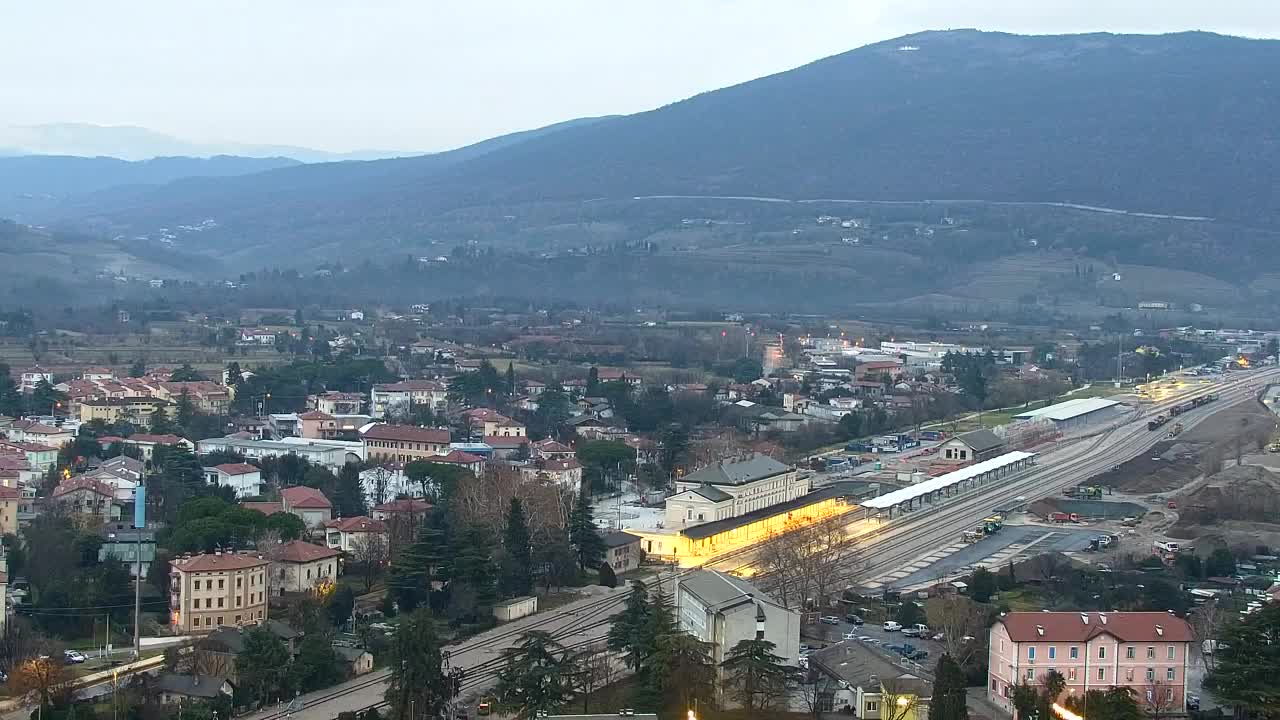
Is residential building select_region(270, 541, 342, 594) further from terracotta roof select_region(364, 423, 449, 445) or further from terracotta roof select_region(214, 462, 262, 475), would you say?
terracotta roof select_region(364, 423, 449, 445)

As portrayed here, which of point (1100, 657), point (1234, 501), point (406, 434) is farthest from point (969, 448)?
point (1100, 657)

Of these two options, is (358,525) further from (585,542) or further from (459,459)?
(459,459)

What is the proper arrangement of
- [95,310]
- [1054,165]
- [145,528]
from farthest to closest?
[1054,165], [95,310], [145,528]

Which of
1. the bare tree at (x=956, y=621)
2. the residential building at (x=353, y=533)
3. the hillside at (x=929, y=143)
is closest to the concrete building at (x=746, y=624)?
the bare tree at (x=956, y=621)

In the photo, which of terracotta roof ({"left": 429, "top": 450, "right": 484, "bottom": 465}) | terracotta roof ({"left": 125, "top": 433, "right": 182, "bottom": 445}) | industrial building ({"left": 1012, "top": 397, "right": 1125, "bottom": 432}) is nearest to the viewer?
terracotta roof ({"left": 429, "top": 450, "right": 484, "bottom": 465})

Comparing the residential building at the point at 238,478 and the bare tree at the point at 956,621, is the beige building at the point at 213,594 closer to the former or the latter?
the bare tree at the point at 956,621

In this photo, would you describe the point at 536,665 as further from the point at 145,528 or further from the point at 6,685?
the point at 145,528

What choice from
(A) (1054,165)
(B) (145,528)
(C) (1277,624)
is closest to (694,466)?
(B) (145,528)

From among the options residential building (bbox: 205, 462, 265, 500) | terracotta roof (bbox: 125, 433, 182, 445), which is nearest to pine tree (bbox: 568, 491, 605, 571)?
residential building (bbox: 205, 462, 265, 500)
